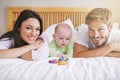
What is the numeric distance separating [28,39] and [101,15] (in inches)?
15.5

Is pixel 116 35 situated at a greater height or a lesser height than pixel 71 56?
greater

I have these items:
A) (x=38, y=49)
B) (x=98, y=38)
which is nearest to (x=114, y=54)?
(x=98, y=38)

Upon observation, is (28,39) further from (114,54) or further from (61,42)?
(114,54)

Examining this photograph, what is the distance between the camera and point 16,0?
4.18 ft

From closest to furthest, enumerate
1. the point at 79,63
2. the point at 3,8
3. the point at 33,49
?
the point at 79,63 < the point at 33,49 < the point at 3,8

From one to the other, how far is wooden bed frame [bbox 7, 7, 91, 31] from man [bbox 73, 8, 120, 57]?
0.15 m

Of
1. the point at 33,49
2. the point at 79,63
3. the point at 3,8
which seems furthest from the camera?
the point at 3,8

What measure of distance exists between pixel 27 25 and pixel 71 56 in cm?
27

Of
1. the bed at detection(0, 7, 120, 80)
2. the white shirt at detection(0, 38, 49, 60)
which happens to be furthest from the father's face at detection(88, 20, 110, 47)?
the white shirt at detection(0, 38, 49, 60)

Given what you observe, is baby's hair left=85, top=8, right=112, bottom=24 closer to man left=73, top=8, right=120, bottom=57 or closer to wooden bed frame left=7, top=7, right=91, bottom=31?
man left=73, top=8, right=120, bottom=57

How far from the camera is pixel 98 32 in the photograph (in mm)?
1019

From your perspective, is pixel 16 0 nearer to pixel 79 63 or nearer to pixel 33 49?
pixel 33 49

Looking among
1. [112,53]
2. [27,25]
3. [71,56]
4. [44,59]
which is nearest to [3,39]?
[27,25]

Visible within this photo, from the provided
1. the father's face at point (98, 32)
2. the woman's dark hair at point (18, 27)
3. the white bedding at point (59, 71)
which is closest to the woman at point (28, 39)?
the woman's dark hair at point (18, 27)
